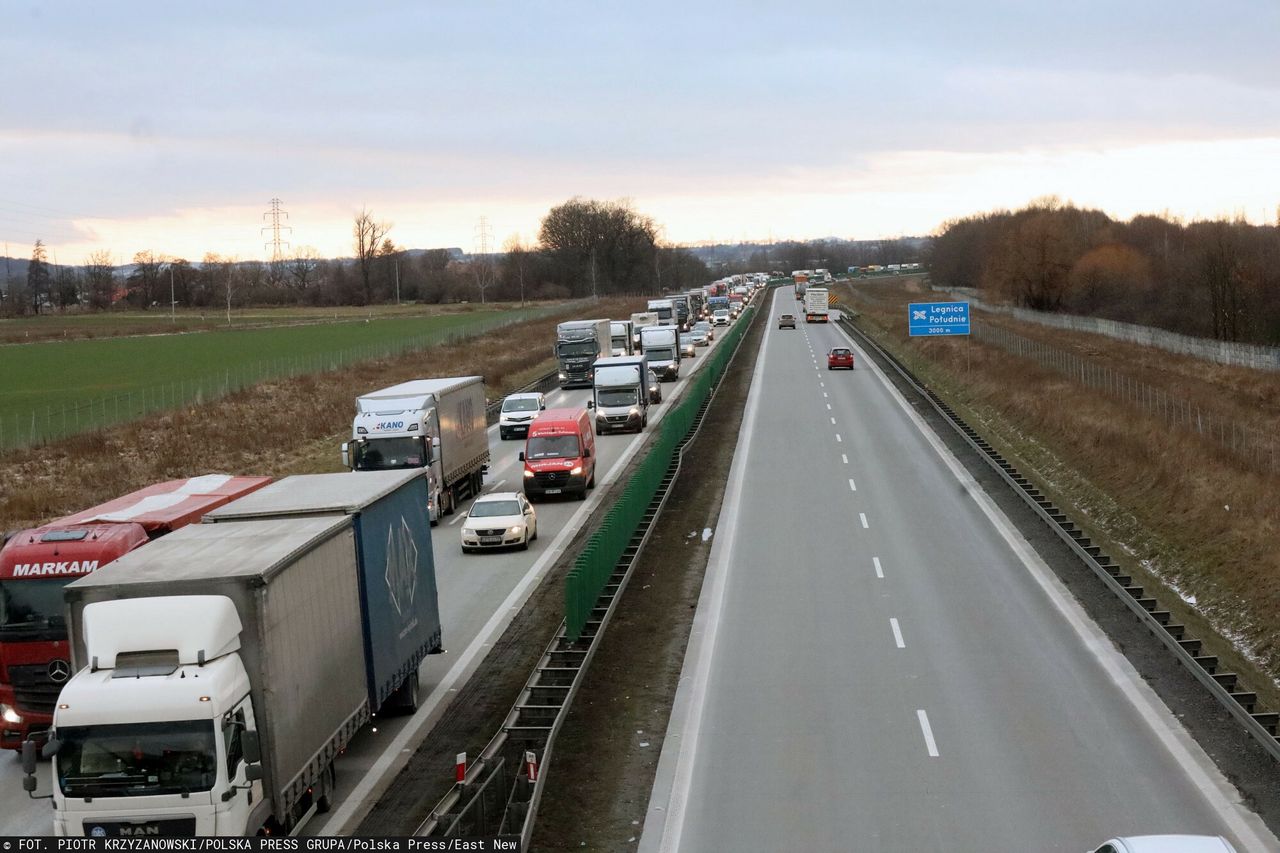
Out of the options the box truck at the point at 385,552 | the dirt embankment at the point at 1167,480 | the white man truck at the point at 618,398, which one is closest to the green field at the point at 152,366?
the white man truck at the point at 618,398

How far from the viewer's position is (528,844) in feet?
45.7

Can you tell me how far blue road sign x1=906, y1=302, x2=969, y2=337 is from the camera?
7175cm

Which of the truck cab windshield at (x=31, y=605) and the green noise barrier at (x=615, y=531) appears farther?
the green noise barrier at (x=615, y=531)

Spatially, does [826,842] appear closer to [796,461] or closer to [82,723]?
[82,723]

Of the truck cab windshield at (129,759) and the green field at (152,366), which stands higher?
the green field at (152,366)

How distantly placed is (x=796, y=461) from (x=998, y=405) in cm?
1632

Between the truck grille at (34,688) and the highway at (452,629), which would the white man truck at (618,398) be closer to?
the highway at (452,629)

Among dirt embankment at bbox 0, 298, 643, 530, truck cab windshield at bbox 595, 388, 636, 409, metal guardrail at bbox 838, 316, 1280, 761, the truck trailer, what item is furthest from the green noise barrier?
dirt embankment at bbox 0, 298, 643, 530

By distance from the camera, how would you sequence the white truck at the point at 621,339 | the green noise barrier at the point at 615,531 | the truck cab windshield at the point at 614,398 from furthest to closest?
the white truck at the point at 621,339 → the truck cab windshield at the point at 614,398 → the green noise barrier at the point at 615,531

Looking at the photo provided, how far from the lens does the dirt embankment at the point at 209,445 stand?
38.6 metres

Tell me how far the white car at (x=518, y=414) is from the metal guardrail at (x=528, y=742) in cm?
2361

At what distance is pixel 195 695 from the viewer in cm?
1202

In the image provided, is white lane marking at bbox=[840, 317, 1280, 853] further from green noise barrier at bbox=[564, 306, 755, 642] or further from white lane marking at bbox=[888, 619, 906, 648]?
green noise barrier at bbox=[564, 306, 755, 642]

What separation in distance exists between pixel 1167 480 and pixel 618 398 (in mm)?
23697
